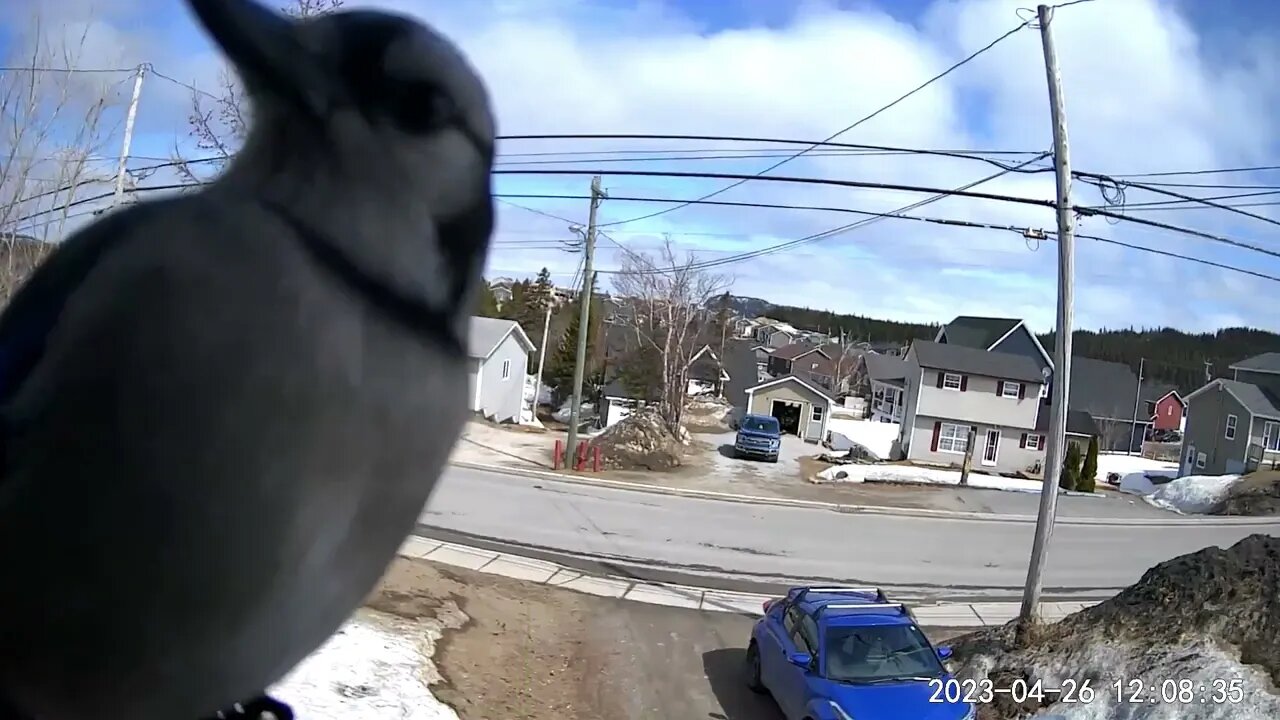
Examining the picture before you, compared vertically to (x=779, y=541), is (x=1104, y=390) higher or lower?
higher

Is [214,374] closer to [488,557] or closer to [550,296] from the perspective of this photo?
[488,557]

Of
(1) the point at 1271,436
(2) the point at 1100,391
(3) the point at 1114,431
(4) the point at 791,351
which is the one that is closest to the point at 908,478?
(1) the point at 1271,436

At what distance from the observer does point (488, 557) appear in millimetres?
11180

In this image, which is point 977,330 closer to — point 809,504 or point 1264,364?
point 1264,364

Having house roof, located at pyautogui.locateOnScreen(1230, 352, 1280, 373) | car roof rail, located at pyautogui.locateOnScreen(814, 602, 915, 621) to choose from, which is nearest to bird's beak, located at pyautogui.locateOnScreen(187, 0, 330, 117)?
car roof rail, located at pyautogui.locateOnScreen(814, 602, 915, 621)

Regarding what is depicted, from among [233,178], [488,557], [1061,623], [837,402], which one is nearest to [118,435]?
[233,178]

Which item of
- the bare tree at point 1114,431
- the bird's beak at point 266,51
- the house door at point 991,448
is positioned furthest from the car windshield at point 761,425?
the bare tree at point 1114,431

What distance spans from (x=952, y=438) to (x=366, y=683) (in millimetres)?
25330

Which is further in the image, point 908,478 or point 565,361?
point 565,361

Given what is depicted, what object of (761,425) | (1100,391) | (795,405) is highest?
(1100,391)

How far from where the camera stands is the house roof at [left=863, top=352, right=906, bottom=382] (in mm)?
36469

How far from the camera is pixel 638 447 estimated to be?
20.9 meters

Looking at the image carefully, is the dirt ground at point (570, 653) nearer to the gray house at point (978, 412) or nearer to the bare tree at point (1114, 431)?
the gray house at point (978, 412)

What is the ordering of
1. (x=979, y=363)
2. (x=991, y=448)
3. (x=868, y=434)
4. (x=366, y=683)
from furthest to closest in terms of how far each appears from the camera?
(x=868, y=434), (x=979, y=363), (x=991, y=448), (x=366, y=683)
